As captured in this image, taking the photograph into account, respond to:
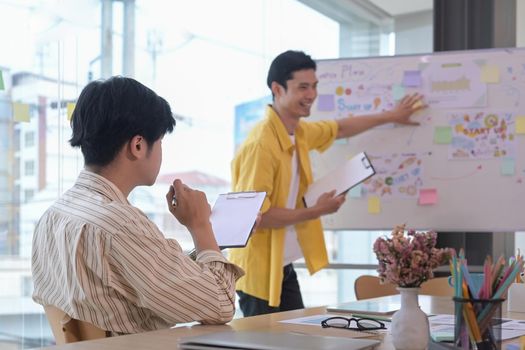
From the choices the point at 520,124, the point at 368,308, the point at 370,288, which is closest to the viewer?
the point at 368,308

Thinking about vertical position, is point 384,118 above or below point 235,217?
above

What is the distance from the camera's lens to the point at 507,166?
3.47m

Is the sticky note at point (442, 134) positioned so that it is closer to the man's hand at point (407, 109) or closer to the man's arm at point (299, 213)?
the man's hand at point (407, 109)

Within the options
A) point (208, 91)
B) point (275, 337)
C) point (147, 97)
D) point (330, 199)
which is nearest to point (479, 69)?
point (330, 199)

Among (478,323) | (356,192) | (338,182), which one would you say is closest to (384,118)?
(356,192)

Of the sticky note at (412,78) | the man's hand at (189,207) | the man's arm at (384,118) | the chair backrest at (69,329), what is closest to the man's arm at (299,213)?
the man's arm at (384,118)

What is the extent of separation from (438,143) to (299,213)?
34.9 inches

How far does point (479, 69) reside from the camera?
3543 millimetres

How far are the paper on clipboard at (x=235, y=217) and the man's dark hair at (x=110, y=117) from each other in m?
0.36

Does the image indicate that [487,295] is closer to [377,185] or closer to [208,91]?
[377,185]

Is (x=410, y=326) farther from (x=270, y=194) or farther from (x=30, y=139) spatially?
(x=30, y=139)

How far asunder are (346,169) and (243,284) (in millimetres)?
692

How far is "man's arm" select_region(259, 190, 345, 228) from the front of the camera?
306 centimetres

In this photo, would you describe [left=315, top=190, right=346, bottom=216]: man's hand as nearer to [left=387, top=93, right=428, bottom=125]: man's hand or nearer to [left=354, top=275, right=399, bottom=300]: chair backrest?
[left=354, top=275, right=399, bottom=300]: chair backrest
